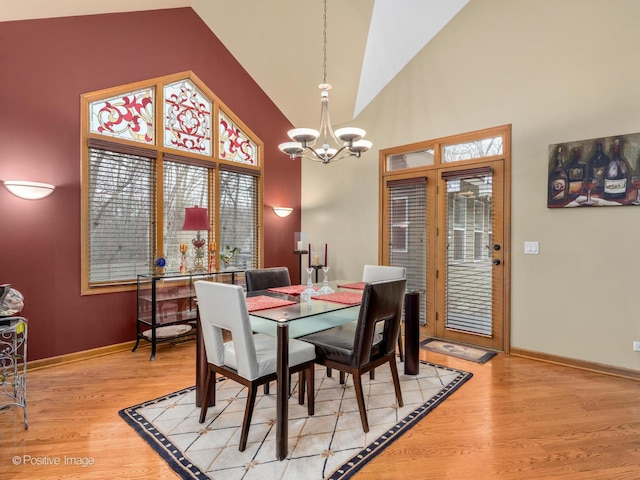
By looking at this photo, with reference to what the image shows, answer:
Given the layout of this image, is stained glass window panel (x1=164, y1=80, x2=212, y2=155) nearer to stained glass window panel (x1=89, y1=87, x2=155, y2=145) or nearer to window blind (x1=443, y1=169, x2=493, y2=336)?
stained glass window panel (x1=89, y1=87, x2=155, y2=145)

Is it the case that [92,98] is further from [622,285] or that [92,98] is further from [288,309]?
[622,285]

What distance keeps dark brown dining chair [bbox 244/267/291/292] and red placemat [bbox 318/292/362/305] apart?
74 centimetres

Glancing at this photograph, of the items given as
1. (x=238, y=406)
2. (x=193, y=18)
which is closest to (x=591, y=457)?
(x=238, y=406)

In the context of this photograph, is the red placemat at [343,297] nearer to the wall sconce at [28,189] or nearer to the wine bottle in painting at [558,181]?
the wine bottle in painting at [558,181]

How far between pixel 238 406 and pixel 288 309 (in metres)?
0.87

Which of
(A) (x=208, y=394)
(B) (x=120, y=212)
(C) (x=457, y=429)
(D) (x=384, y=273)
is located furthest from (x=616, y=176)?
(B) (x=120, y=212)

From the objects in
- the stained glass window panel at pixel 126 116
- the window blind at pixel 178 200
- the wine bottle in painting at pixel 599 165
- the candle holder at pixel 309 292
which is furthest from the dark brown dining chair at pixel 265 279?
the wine bottle in painting at pixel 599 165

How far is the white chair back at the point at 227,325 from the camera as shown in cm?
196

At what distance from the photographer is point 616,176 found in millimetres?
3053

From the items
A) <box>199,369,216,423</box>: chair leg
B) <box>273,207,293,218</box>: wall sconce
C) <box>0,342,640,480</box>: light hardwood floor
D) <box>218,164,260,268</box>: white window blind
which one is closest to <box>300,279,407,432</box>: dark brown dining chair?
<box>0,342,640,480</box>: light hardwood floor

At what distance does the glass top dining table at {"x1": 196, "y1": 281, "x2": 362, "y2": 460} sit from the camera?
1.95 metres

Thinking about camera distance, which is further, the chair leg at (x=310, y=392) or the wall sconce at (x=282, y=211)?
the wall sconce at (x=282, y=211)

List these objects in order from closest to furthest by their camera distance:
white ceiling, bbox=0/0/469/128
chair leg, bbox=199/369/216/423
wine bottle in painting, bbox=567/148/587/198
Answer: chair leg, bbox=199/369/216/423
wine bottle in painting, bbox=567/148/587/198
white ceiling, bbox=0/0/469/128

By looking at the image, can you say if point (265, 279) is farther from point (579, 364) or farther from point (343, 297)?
point (579, 364)
